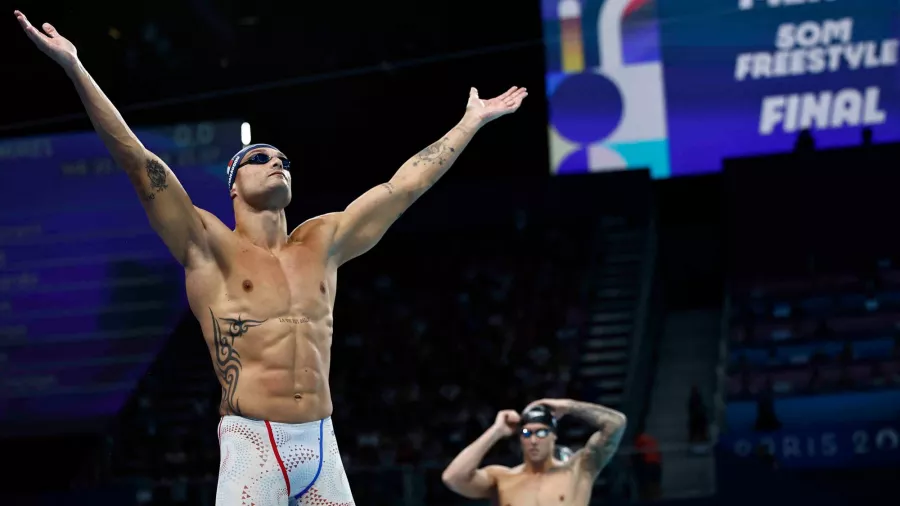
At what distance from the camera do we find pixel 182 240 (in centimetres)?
397

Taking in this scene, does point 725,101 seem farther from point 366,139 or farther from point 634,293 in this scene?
point 366,139

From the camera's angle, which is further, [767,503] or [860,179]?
[860,179]

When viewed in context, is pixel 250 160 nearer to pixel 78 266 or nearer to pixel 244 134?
pixel 244 134

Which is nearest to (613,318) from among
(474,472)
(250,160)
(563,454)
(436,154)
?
(563,454)

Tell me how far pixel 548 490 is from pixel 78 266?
27.5 ft

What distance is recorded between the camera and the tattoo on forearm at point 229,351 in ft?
13.0

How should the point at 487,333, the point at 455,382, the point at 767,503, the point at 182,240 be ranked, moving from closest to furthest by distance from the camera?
the point at 182,240
the point at 767,503
the point at 455,382
the point at 487,333

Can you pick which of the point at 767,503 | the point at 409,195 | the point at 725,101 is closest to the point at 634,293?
the point at 725,101

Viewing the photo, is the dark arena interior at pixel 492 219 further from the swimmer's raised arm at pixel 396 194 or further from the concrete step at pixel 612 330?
the swimmer's raised arm at pixel 396 194

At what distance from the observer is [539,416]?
7.17m

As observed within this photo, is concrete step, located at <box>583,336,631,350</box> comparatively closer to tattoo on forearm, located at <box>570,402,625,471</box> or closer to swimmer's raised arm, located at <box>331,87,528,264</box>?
tattoo on forearm, located at <box>570,402,625,471</box>

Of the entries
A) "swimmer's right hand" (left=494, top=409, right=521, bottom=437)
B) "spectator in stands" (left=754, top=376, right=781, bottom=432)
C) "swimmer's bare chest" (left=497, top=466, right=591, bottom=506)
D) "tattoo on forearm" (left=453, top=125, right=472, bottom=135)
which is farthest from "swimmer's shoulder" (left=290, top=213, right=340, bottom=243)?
"spectator in stands" (left=754, top=376, right=781, bottom=432)

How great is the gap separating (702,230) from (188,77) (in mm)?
7082

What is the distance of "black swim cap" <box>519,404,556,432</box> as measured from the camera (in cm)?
717
